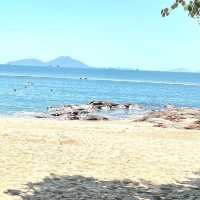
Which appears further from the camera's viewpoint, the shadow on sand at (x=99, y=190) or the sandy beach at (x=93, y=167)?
the sandy beach at (x=93, y=167)

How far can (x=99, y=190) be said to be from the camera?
49.1 feet

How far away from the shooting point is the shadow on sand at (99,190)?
1406 centimetres

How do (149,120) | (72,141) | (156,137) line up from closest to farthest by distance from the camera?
(72,141) → (156,137) → (149,120)

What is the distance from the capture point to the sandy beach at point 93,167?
14.8m

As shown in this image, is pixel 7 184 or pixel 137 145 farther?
pixel 137 145

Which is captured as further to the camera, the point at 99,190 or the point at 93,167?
the point at 93,167

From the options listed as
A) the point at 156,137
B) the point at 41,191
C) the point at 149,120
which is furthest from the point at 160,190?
the point at 149,120

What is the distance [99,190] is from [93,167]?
134 inches

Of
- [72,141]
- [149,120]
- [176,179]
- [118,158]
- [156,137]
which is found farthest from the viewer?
[149,120]

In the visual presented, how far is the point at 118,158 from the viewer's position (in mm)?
20328

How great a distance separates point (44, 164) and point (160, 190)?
Answer: 4652 millimetres

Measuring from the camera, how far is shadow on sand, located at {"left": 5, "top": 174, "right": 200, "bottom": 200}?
14.1m

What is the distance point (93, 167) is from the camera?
18359mm

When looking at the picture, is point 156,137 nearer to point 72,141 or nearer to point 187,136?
point 187,136
